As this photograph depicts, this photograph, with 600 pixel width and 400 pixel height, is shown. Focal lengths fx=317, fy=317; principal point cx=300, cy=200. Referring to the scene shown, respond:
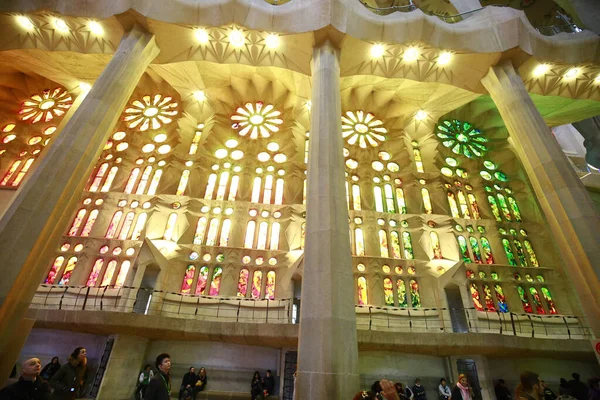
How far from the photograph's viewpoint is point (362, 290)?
46.3ft

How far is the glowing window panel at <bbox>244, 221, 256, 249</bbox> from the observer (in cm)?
1520

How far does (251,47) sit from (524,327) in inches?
640

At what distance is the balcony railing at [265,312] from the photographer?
1230cm

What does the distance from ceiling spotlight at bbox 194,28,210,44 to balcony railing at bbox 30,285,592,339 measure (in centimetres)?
996

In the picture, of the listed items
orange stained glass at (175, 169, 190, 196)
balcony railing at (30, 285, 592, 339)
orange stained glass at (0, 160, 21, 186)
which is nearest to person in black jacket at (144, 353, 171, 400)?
balcony railing at (30, 285, 592, 339)

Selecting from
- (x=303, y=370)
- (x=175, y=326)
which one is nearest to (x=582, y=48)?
(x=303, y=370)

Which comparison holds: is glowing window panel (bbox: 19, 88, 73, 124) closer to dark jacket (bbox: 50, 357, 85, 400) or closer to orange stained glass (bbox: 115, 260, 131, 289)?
orange stained glass (bbox: 115, 260, 131, 289)

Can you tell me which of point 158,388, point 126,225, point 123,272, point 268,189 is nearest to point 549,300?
point 268,189

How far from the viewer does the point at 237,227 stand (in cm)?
1542

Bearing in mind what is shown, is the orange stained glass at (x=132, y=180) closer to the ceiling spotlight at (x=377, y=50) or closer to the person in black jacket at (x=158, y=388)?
the ceiling spotlight at (x=377, y=50)

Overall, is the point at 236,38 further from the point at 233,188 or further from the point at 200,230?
the point at 200,230

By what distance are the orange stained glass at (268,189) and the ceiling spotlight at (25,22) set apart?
11414 mm

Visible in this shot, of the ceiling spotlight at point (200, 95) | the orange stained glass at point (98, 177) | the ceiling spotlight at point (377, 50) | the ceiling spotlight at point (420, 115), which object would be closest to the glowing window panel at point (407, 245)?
the ceiling spotlight at point (420, 115)

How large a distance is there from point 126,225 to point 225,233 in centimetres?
467
